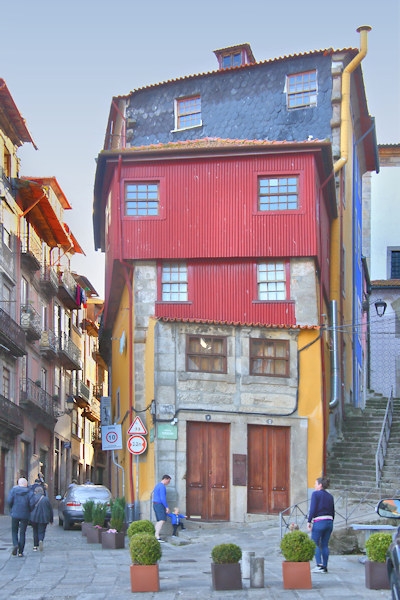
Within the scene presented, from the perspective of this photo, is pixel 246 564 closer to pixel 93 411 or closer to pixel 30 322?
pixel 30 322

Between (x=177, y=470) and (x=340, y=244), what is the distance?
11.9 m

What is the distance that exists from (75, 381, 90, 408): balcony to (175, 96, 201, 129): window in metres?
25.0

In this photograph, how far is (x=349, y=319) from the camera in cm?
3803

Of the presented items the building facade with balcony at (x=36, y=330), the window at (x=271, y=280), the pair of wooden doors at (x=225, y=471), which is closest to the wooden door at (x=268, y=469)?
the pair of wooden doors at (x=225, y=471)

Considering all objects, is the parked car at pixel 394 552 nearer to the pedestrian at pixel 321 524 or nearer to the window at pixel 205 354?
the pedestrian at pixel 321 524

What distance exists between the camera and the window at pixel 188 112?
3712cm

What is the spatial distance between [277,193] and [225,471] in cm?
820

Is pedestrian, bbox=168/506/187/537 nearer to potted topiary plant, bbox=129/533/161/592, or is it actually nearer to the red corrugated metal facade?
the red corrugated metal facade

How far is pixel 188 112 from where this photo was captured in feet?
122

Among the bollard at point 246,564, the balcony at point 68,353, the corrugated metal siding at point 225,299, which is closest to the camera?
the bollard at point 246,564

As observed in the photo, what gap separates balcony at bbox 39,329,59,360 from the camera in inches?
1972

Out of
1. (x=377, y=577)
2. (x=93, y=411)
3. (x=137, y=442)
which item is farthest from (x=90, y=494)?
(x=93, y=411)

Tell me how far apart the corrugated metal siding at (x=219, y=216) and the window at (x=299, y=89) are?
5.63m

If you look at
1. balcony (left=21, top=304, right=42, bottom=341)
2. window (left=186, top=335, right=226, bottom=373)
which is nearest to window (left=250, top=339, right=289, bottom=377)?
window (left=186, top=335, right=226, bottom=373)
